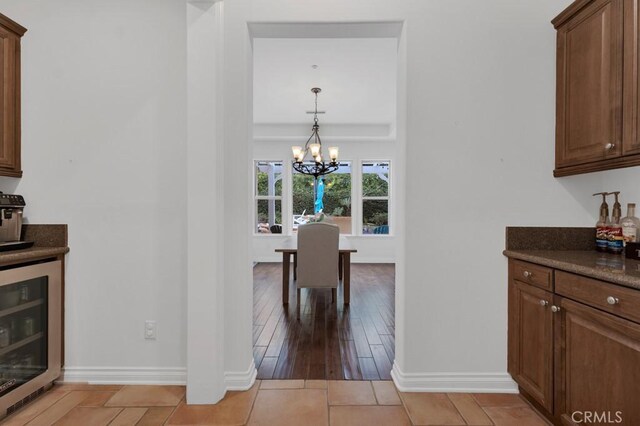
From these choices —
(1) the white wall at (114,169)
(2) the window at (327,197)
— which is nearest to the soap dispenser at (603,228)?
(1) the white wall at (114,169)

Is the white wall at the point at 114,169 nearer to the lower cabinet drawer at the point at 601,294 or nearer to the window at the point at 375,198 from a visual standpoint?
the lower cabinet drawer at the point at 601,294

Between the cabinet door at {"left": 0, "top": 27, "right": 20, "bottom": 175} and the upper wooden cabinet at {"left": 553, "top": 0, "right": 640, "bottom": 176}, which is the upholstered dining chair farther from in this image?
the cabinet door at {"left": 0, "top": 27, "right": 20, "bottom": 175}

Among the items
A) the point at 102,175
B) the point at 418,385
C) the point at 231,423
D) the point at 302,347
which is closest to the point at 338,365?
the point at 302,347

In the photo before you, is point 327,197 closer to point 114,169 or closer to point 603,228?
point 114,169

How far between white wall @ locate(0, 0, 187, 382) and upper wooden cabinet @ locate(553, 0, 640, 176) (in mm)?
A: 2357

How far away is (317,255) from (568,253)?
7.48ft

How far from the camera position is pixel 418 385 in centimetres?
204

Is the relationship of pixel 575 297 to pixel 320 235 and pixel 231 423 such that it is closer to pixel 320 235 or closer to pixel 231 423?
pixel 231 423

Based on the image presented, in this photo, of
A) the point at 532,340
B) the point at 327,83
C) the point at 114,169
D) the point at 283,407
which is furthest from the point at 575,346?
the point at 327,83

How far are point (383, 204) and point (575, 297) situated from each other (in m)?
5.62

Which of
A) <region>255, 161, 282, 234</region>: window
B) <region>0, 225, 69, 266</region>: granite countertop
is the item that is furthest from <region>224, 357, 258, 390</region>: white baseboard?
<region>255, 161, 282, 234</region>: window

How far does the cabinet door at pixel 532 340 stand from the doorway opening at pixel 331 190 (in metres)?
0.79

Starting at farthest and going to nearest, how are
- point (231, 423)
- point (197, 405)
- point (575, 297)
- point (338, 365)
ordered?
point (338, 365) → point (197, 405) → point (231, 423) → point (575, 297)

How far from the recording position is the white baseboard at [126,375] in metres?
2.11
